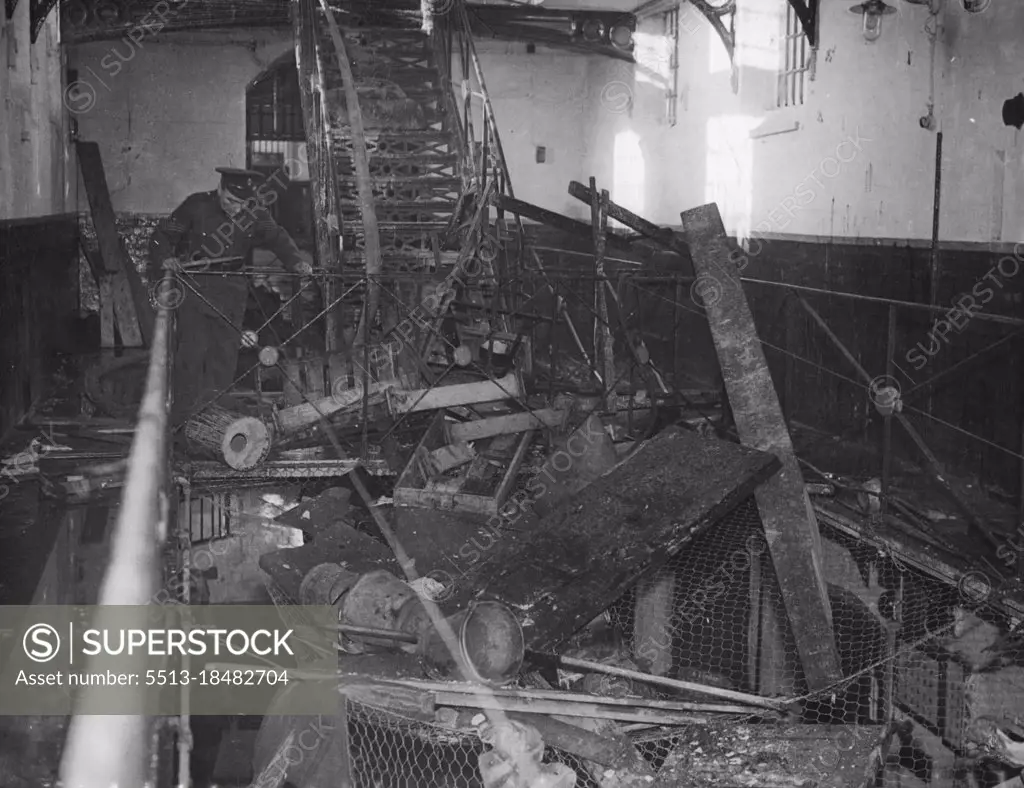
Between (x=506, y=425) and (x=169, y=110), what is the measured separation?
9.66m

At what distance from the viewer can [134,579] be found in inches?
262

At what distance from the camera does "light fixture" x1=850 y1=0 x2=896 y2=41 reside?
8.81 meters

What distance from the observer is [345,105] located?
1273 centimetres

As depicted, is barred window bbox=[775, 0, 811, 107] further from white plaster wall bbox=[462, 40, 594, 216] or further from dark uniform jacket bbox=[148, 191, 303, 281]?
white plaster wall bbox=[462, 40, 594, 216]

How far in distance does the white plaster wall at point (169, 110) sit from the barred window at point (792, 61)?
793cm

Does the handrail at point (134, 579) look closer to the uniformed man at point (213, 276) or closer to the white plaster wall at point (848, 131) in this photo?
the uniformed man at point (213, 276)

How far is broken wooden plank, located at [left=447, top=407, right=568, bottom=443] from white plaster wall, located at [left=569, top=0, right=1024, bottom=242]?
10.7 feet

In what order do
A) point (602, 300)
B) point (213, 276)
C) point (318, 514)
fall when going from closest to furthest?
point (318, 514) → point (602, 300) → point (213, 276)

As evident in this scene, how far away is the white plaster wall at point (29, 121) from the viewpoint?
963 centimetres

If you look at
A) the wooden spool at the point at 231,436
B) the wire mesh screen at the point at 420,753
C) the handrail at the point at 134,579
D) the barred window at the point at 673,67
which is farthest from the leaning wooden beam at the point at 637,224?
the wire mesh screen at the point at 420,753

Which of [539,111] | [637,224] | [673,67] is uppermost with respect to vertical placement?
[673,67]

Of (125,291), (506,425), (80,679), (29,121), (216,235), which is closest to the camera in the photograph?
(80,679)

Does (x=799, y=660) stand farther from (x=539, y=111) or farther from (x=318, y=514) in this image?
(x=539, y=111)

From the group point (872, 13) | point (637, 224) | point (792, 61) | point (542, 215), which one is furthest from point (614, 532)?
point (792, 61)
